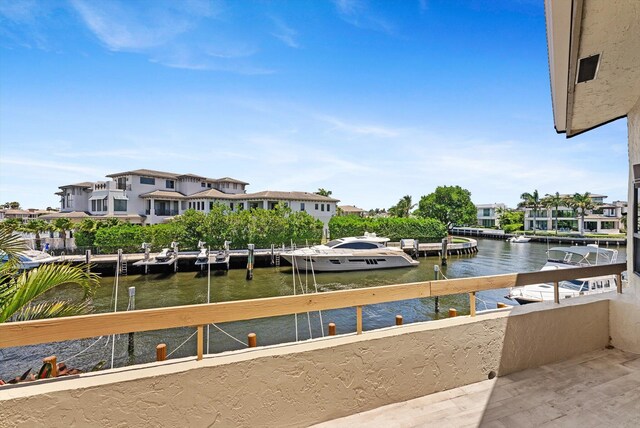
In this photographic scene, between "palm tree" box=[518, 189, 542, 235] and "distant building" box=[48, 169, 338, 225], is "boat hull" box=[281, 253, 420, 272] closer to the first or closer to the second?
"distant building" box=[48, 169, 338, 225]

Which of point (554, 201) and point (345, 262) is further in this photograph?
point (554, 201)

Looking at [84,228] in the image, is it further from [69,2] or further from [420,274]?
[420,274]

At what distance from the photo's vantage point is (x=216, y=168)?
134 ft

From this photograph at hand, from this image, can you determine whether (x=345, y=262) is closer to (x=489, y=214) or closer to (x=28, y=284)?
(x=28, y=284)

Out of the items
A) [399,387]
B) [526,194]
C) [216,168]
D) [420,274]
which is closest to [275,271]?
[420,274]

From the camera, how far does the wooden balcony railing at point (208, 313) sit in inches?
66.2

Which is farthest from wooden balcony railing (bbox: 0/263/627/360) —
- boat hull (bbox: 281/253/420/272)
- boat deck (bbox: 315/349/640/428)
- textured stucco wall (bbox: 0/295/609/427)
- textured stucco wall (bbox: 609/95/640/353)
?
boat hull (bbox: 281/253/420/272)

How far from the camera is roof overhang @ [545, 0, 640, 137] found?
1.82m

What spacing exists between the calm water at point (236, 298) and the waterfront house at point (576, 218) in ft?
126

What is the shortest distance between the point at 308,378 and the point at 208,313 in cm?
88

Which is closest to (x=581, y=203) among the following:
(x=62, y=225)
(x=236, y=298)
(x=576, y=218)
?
(x=576, y=218)

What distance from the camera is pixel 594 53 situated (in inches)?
91.9

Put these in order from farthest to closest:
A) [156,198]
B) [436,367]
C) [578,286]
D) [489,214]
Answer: [489,214] → [156,198] → [578,286] → [436,367]

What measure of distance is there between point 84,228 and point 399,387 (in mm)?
32068
